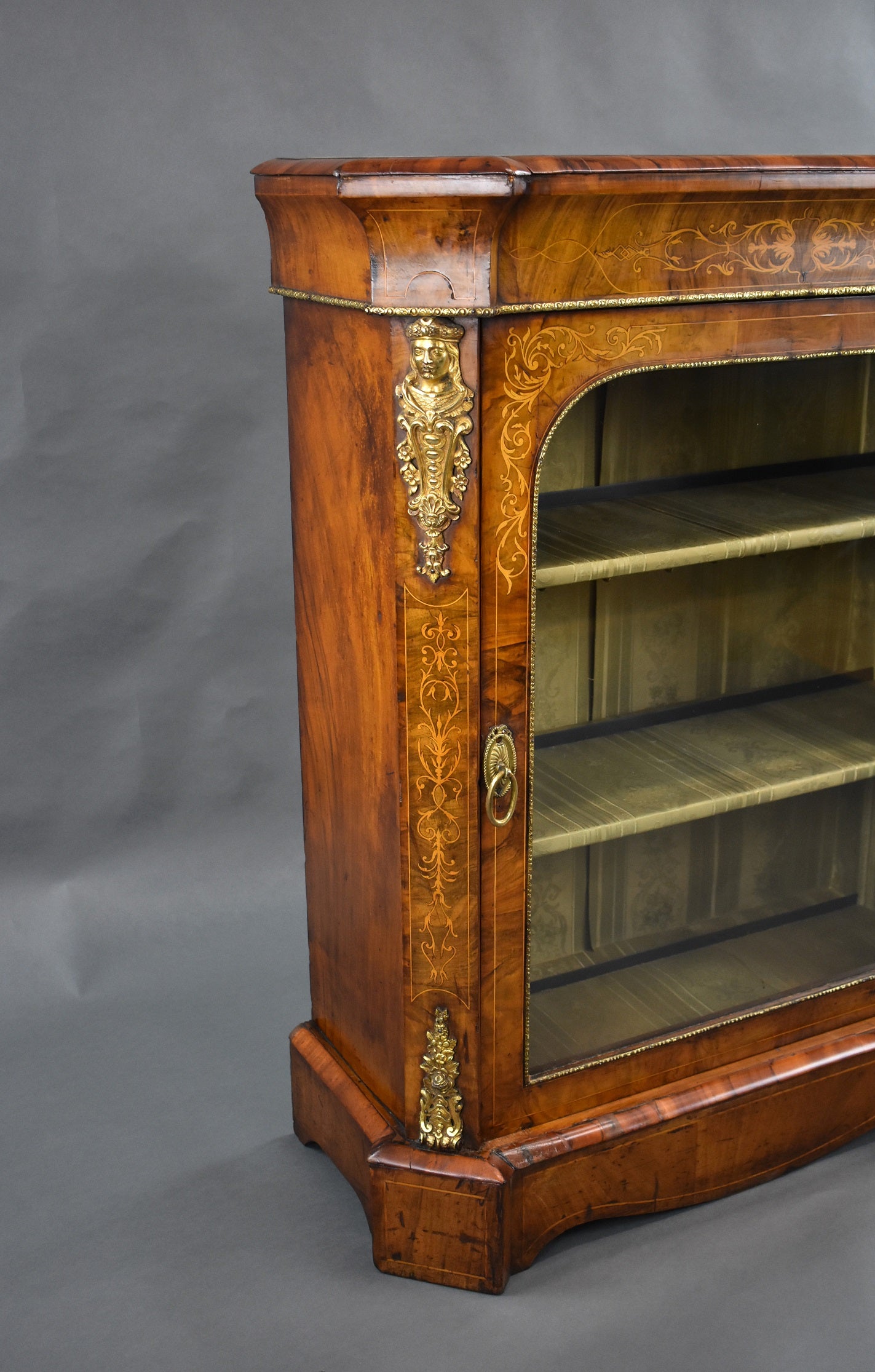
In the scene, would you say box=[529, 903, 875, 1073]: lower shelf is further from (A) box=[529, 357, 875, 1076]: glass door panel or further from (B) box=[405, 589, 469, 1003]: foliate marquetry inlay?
(B) box=[405, 589, 469, 1003]: foliate marquetry inlay

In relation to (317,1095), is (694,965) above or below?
above

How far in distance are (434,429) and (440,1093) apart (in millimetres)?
771

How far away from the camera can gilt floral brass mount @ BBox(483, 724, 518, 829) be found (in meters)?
1.70

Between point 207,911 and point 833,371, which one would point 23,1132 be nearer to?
point 207,911

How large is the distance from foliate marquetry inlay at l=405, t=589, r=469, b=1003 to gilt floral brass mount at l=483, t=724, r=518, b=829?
0.02m

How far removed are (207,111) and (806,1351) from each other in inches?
73.1

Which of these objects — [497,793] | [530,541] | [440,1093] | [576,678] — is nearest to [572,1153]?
[440,1093]

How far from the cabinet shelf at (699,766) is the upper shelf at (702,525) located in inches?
9.4

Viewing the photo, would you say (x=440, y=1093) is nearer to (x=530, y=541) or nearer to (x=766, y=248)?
(x=530, y=541)

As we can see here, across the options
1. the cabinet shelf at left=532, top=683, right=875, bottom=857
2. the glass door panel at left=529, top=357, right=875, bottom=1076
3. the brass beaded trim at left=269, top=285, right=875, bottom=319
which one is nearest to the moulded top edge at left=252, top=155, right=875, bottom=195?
the brass beaded trim at left=269, top=285, right=875, bottom=319

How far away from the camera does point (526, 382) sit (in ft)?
5.17

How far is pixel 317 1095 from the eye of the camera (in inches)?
80.7

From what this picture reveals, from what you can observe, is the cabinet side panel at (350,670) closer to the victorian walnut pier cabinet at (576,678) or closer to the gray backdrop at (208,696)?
the victorian walnut pier cabinet at (576,678)

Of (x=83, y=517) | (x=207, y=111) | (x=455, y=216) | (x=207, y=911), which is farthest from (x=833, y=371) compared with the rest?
(x=207, y=911)
